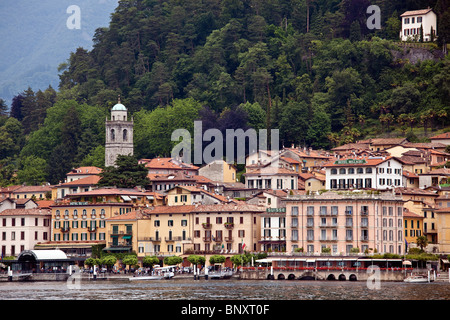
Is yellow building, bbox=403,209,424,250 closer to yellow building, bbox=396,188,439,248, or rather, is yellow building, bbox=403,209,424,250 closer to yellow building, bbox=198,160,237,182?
yellow building, bbox=396,188,439,248

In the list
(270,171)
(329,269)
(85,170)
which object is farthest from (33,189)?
(329,269)

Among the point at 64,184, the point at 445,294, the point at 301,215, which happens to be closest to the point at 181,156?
the point at 64,184

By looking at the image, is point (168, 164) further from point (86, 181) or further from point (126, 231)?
point (126, 231)

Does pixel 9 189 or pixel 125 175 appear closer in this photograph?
pixel 125 175

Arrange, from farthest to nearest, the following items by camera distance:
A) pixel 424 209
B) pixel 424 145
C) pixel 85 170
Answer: pixel 85 170
pixel 424 145
pixel 424 209

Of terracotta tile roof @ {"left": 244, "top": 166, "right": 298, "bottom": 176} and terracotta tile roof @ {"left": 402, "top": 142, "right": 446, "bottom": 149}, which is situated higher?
terracotta tile roof @ {"left": 402, "top": 142, "right": 446, "bottom": 149}

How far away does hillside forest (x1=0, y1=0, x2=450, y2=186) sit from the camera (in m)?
163

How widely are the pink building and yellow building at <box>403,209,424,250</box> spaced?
3.32 metres

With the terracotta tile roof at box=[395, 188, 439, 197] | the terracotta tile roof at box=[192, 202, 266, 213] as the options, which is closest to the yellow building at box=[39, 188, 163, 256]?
the terracotta tile roof at box=[192, 202, 266, 213]

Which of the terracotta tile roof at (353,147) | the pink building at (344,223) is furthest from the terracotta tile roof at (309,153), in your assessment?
the pink building at (344,223)

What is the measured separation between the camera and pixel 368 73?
173m

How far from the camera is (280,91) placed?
179000mm

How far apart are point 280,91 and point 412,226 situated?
198 ft
